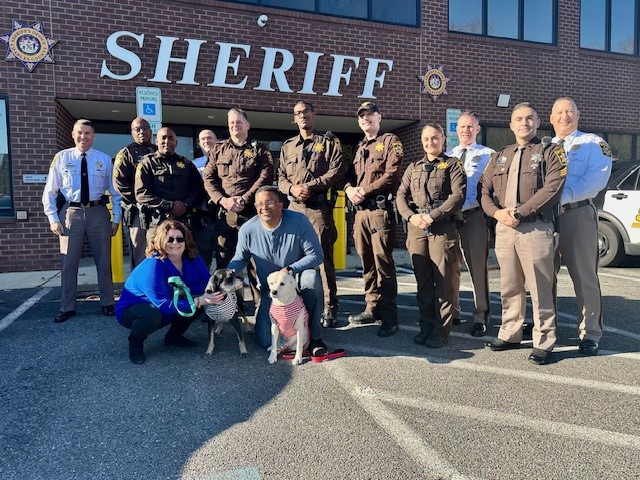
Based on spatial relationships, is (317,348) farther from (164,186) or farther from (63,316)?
(63,316)

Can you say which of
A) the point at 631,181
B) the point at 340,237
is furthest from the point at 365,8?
the point at 631,181

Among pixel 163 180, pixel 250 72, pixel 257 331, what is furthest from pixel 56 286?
pixel 250 72

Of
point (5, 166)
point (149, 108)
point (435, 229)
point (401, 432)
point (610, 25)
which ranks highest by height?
point (610, 25)

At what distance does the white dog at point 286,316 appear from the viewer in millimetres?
3738

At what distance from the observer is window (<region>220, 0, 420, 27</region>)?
9094 mm

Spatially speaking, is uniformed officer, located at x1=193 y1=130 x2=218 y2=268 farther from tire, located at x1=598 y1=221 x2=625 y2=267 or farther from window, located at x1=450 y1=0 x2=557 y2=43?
window, located at x1=450 y1=0 x2=557 y2=43

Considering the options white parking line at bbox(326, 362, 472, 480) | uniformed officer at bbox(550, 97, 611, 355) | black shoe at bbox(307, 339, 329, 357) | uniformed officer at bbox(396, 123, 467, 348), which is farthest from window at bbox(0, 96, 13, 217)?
uniformed officer at bbox(550, 97, 611, 355)

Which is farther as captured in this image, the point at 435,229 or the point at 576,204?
the point at 435,229

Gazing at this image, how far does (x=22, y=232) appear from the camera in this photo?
25.8 ft

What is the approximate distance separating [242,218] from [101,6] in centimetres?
543

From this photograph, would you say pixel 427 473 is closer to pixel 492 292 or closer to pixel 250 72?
pixel 492 292

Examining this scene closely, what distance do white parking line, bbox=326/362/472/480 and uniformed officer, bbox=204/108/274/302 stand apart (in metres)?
1.87

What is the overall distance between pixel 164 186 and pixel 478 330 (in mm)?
3492

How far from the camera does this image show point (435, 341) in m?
4.25
